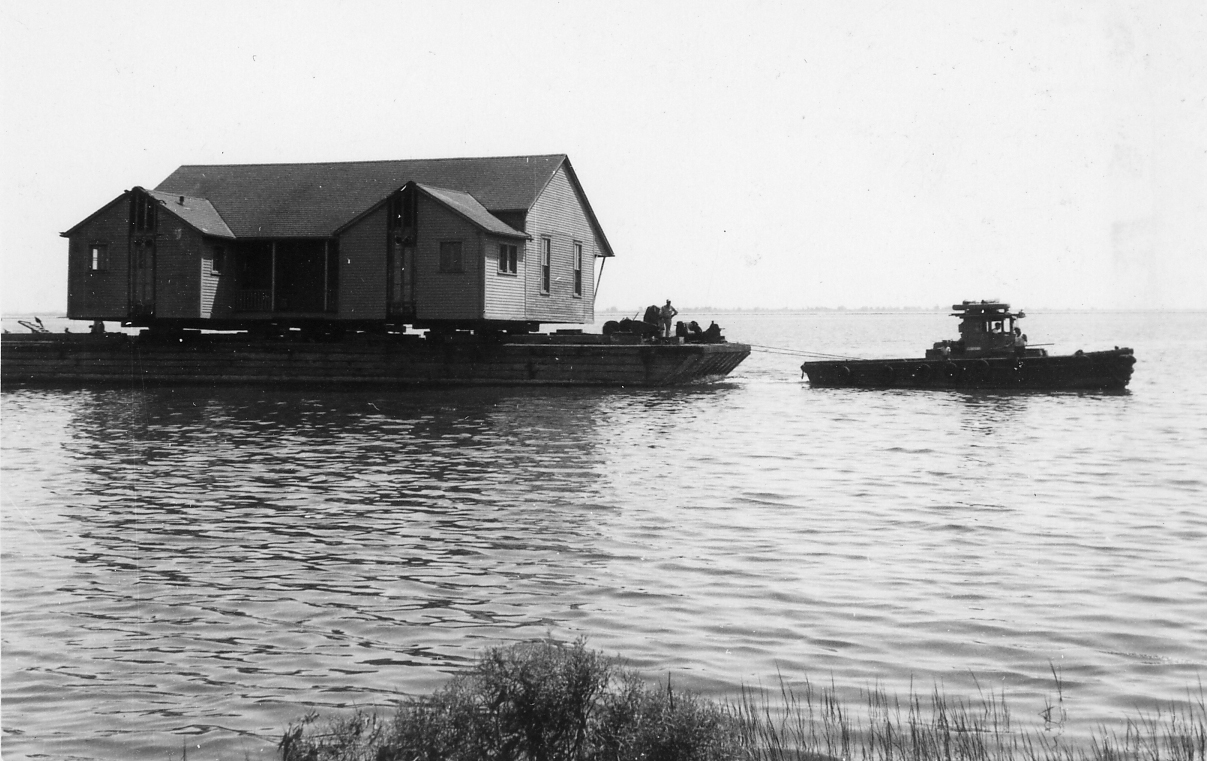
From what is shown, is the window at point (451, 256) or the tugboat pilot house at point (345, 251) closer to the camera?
the window at point (451, 256)

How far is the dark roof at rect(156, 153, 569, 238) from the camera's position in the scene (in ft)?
141

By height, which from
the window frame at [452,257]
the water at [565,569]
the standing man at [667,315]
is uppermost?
the window frame at [452,257]

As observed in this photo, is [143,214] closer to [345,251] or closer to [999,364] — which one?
[345,251]

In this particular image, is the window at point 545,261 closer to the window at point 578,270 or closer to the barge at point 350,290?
the barge at point 350,290

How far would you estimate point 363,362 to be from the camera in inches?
1657

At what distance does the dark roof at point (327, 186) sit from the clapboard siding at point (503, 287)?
2.31 metres

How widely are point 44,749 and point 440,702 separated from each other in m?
2.89

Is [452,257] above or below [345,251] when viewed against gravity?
below

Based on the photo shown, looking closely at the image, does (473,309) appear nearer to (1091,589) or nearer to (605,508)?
(605,508)

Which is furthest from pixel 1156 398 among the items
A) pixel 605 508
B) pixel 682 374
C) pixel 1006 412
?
pixel 605 508

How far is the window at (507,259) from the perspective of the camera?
40.5 m

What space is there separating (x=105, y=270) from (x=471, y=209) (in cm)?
1399

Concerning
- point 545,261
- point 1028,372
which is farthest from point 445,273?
point 1028,372

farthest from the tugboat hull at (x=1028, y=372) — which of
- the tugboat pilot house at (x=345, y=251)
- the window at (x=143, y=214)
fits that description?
the window at (x=143, y=214)
